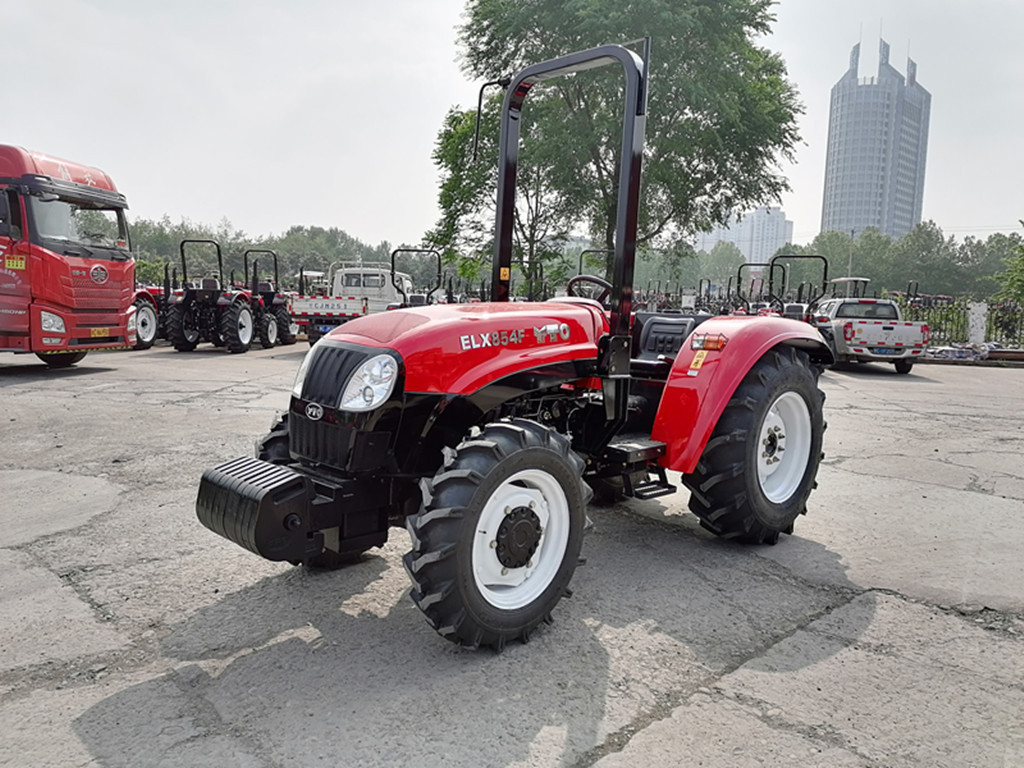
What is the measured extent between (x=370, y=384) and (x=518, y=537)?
85 centimetres

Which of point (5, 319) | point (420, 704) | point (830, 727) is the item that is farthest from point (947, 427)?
point (5, 319)

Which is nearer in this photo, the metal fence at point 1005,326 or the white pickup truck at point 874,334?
the white pickup truck at point 874,334

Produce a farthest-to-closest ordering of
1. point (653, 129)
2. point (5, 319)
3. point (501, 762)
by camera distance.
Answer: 1. point (653, 129)
2. point (5, 319)
3. point (501, 762)

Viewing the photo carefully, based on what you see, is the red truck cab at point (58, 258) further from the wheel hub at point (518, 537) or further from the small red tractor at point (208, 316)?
the wheel hub at point (518, 537)

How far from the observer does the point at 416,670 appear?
2885 mm

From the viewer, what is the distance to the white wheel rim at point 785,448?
458 cm

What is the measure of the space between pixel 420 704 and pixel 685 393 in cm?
221

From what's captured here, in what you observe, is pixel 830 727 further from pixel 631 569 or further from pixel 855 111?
pixel 855 111

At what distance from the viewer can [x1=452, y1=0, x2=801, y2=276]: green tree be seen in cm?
2019

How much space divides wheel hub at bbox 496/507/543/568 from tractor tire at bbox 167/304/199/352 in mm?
14917

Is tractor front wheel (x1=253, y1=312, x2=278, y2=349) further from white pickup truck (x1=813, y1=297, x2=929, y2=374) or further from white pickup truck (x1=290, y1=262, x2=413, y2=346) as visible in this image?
white pickup truck (x1=813, y1=297, x2=929, y2=374)

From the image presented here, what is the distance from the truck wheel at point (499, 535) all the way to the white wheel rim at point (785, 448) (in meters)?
1.76

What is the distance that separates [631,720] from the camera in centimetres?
258

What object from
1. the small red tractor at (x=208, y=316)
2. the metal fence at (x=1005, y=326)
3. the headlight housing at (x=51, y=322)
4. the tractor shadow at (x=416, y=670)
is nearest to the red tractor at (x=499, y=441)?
the tractor shadow at (x=416, y=670)
